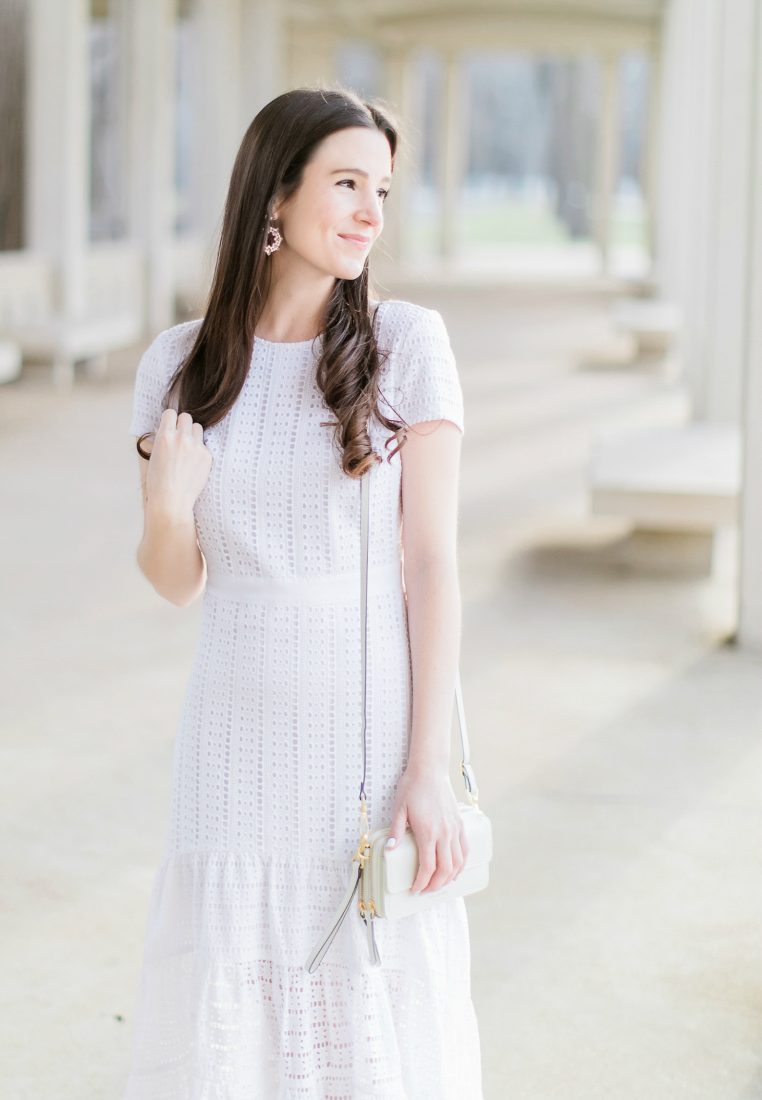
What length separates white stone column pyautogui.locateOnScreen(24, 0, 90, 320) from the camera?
13695 mm

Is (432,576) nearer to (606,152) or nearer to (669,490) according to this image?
(669,490)

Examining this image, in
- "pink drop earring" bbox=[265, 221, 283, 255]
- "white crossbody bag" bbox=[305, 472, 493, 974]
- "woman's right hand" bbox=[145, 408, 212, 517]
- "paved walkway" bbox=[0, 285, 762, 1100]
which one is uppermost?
"pink drop earring" bbox=[265, 221, 283, 255]

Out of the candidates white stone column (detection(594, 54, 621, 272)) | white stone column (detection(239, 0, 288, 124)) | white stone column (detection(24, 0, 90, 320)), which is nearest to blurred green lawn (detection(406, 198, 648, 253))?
white stone column (detection(594, 54, 621, 272))

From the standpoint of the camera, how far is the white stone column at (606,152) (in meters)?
29.3

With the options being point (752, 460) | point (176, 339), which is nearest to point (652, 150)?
point (752, 460)

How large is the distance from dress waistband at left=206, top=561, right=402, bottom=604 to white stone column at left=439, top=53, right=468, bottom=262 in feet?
95.7

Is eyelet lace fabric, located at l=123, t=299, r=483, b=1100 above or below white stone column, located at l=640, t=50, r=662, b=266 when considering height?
below

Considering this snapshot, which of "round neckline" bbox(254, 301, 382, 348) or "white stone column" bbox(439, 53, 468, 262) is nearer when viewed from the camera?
"round neckline" bbox(254, 301, 382, 348)

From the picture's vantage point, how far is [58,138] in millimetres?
14062

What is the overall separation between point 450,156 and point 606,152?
316 cm

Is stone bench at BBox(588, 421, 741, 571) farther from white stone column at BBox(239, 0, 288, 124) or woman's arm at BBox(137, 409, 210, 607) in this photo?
white stone column at BBox(239, 0, 288, 124)

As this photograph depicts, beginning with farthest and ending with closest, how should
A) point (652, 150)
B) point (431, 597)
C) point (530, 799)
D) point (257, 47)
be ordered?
point (652, 150)
point (257, 47)
point (530, 799)
point (431, 597)

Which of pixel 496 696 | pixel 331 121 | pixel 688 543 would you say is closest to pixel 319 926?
pixel 331 121

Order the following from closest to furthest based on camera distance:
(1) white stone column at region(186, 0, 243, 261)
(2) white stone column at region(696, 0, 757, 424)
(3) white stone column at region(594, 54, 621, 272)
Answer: (2) white stone column at region(696, 0, 757, 424) → (1) white stone column at region(186, 0, 243, 261) → (3) white stone column at region(594, 54, 621, 272)
